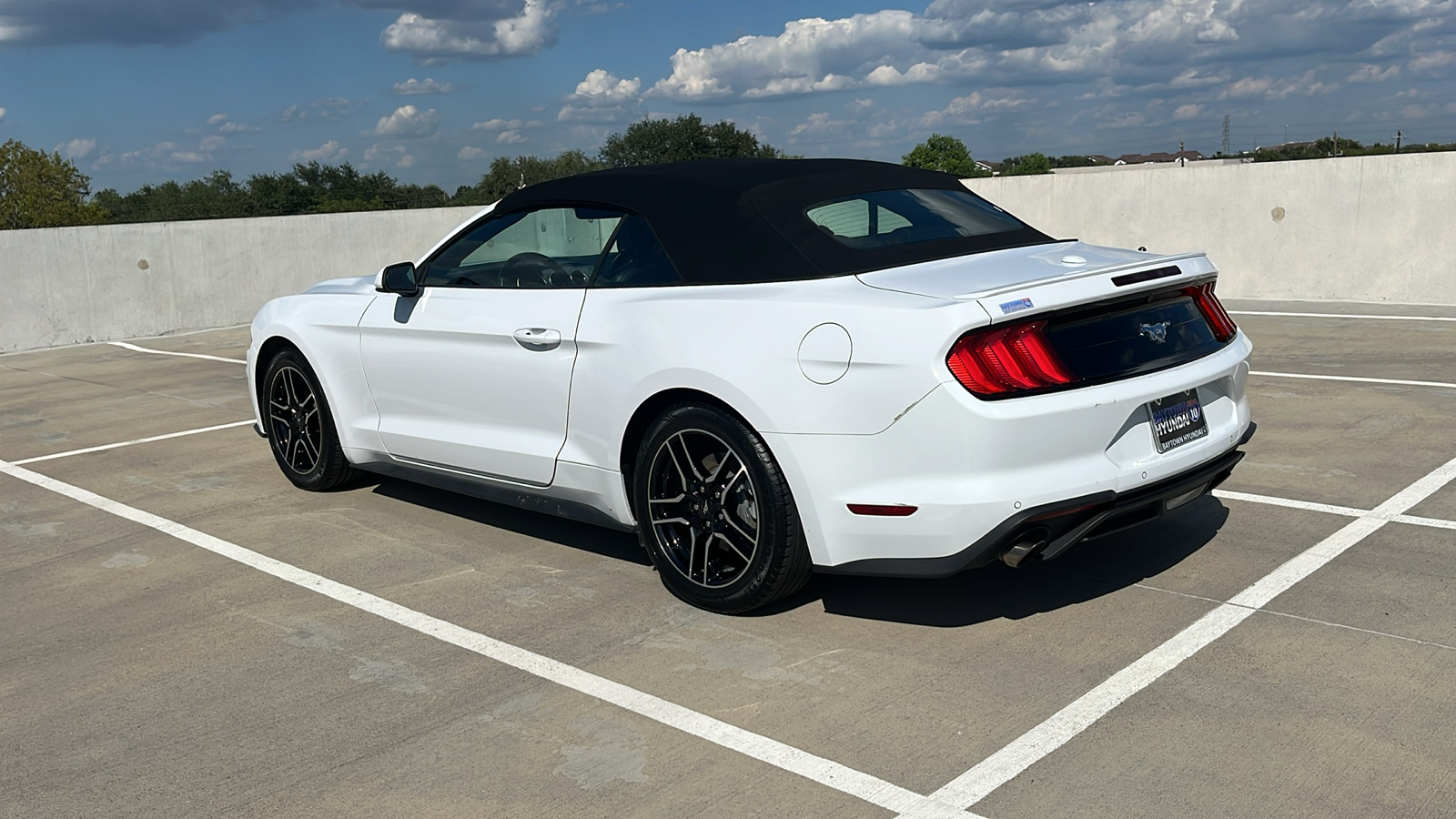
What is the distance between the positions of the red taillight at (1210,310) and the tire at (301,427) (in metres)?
4.10

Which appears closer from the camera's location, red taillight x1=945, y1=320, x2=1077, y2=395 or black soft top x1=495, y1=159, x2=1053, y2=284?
red taillight x1=945, y1=320, x2=1077, y2=395

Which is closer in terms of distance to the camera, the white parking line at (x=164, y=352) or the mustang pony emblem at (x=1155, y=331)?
the mustang pony emblem at (x=1155, y=331)

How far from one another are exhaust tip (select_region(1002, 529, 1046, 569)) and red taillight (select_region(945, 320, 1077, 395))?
0.46m

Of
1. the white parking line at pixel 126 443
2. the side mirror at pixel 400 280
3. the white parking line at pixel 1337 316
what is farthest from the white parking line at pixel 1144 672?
the white parking line at pixel 1337 316

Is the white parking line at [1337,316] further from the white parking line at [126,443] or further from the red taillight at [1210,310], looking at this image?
the white parking line at [126,443]

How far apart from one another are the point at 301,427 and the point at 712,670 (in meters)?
3.44

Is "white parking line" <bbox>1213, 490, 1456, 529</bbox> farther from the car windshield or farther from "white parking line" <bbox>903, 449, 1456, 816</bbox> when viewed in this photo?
the car windshield

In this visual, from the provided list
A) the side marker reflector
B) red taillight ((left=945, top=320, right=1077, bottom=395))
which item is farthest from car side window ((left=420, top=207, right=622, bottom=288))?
red taillight ((left=945, top=320, right=1077, bottom=395))

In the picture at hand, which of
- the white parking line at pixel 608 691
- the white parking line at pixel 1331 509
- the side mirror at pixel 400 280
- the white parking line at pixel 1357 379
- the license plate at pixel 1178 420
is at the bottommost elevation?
the white parking line at pixel 608 691

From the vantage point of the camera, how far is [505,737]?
359 centimetres

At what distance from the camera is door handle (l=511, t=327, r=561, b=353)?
4844 millimetres

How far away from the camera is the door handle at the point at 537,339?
4.84 metres

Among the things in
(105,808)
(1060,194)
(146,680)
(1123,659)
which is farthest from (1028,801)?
(1060,194)

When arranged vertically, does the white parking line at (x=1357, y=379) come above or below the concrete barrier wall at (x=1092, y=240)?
below
